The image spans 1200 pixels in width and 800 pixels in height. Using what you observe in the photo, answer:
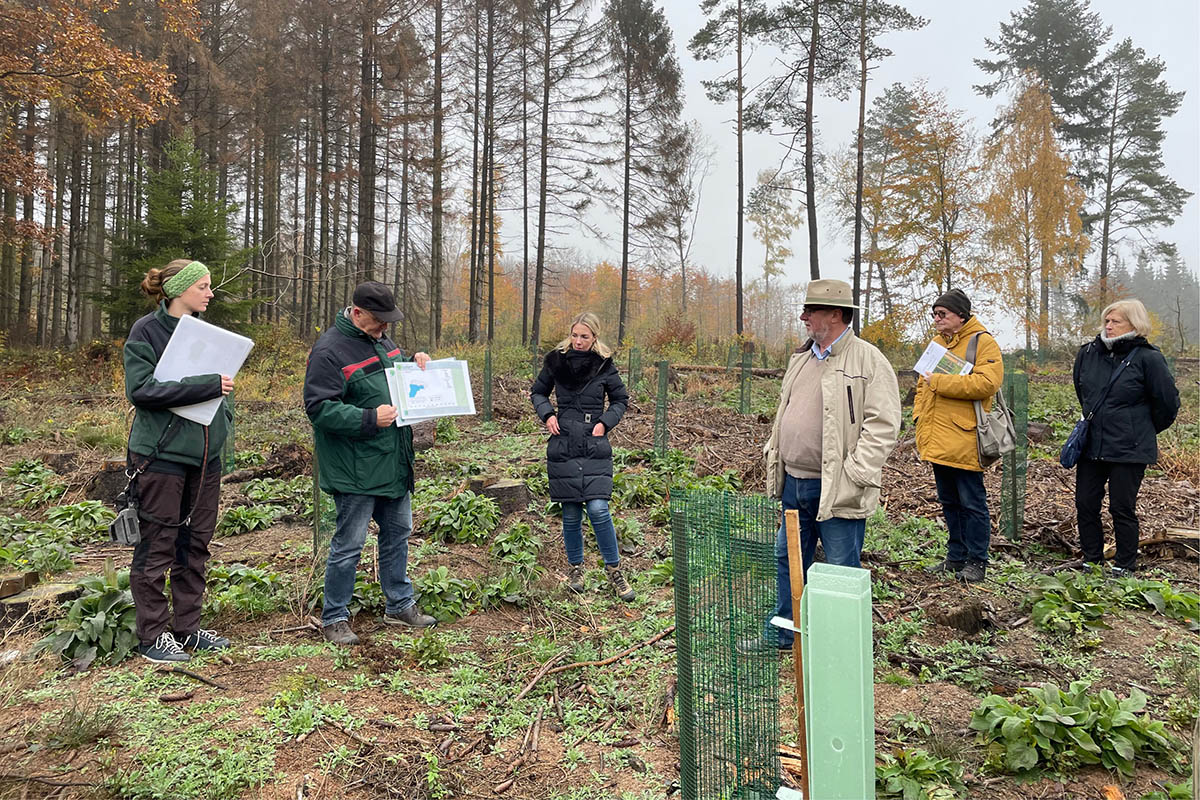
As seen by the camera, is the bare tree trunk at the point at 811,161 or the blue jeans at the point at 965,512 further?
the bare tree trunk at the point at 811,161

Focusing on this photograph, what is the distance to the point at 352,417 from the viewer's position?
3508 millimetres

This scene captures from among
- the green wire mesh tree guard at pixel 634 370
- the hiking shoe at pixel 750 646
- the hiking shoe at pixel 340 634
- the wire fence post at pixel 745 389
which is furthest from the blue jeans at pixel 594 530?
the green wire mesh tree guard at pixel 634 370

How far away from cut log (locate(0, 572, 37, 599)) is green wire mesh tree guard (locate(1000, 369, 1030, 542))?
7.29m

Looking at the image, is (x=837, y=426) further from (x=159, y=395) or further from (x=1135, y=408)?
(x=159, y=395)

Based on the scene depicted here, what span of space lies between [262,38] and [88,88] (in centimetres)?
710

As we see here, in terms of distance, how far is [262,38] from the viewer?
682 inches

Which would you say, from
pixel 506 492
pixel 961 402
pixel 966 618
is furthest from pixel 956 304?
pixel 506 492

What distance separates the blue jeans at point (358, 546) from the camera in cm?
369

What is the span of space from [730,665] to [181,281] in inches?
131

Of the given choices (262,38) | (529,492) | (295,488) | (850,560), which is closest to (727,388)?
(529,492)

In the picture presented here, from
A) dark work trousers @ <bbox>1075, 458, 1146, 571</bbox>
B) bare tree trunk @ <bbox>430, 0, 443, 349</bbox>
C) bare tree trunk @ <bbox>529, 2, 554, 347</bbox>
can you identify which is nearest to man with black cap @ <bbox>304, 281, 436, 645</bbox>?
dark work trousers @ <bbox>1075, 458, 1146, 571</bbox>

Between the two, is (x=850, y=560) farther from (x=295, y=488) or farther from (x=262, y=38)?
(x=262, y=38)

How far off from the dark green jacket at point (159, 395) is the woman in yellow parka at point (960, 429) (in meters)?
4.64

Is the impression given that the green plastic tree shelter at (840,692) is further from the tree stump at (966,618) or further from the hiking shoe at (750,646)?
the tree stump at (966,618)
